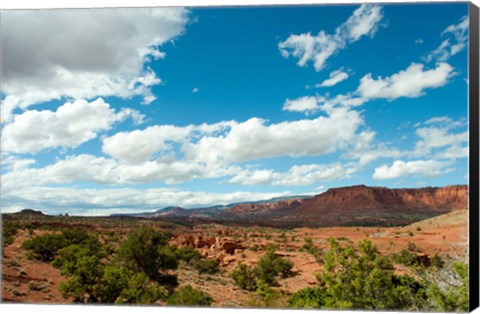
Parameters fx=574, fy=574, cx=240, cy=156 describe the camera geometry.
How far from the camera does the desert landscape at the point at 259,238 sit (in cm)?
917

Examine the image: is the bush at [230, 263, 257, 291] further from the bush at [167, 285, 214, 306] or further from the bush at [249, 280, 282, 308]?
the bush at [167, 285, 214, 306]

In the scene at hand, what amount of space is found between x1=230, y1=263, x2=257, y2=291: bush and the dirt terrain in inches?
5.4

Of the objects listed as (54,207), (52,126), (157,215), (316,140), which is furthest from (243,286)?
(52,126)

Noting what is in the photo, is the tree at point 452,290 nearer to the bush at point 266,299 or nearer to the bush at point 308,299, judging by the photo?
the bush at point 308,299

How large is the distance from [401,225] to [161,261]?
621 cm

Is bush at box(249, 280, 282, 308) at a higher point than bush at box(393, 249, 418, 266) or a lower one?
lower

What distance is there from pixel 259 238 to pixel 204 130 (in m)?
3.74

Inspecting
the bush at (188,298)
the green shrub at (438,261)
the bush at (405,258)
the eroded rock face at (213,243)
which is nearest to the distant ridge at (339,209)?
the eroded rock face at (213,243)

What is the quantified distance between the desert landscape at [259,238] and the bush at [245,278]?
0.04 m

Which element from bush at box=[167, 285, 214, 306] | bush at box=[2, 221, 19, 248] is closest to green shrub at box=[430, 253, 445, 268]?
bush at box=[167, 285, 214, 306]

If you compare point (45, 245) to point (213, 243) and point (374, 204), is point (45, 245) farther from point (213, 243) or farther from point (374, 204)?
point (374, 204)

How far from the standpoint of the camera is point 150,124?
1013 centimetres

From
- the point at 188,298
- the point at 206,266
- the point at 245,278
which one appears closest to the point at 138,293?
the point at 188,298

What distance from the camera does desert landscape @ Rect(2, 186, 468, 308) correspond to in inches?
361
